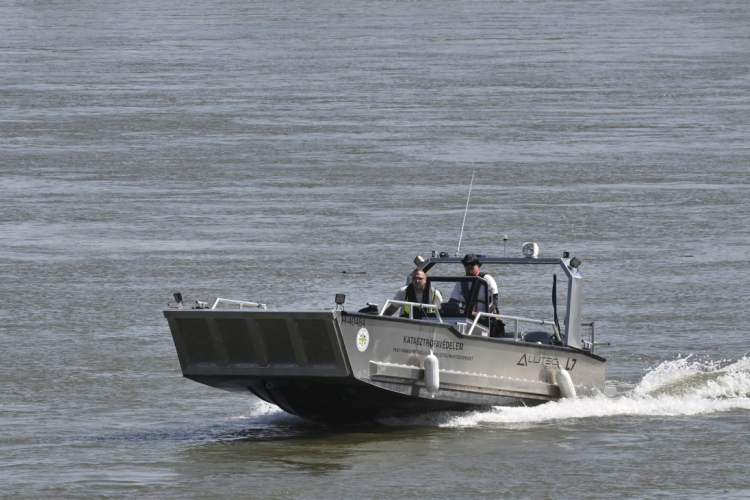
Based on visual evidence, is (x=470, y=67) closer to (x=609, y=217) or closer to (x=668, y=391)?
(x=609, y=217)

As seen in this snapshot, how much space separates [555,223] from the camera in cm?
2348

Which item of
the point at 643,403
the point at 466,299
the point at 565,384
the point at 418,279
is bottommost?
the point at 643,403

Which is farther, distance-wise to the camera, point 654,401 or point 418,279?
point 654,401

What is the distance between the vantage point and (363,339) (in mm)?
12055

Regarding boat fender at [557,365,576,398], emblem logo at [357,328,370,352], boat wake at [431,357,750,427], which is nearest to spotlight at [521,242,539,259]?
boat fender at [557,365,576,398]

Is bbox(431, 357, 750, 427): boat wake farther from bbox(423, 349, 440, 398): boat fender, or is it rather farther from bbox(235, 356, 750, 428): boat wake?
bbox(423, 349, 440, 398): boat fender

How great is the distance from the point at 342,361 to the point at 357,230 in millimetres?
11075

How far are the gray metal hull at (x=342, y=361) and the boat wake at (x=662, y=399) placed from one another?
212 millimetres

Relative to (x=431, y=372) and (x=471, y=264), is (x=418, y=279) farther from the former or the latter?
(x=431, y=372)

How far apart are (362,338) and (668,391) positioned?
4.25m

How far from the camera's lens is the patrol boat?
39.3ft

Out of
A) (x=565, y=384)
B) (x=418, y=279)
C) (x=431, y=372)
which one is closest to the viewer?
(x=431, y=372)

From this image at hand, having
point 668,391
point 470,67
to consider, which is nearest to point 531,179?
point 668,391

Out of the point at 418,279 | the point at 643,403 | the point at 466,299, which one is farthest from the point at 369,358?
the point at 643,403
